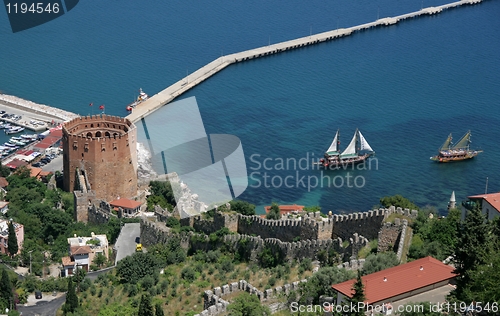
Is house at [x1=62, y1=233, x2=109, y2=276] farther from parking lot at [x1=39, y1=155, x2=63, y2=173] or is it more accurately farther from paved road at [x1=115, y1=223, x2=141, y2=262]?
parking lot at [x1=39, y1=155, x2=63, y2=173]

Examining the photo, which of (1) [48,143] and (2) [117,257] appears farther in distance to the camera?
(1) [48,143]

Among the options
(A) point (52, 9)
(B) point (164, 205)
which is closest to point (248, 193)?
(B) point (164, 205)

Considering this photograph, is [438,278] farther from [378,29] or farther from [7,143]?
[378,29]

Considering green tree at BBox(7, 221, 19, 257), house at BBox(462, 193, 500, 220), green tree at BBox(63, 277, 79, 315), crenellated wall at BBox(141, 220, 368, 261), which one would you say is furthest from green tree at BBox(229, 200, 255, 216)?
house at BBox(462, 193, 500, 220)

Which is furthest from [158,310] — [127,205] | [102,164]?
[102,164]

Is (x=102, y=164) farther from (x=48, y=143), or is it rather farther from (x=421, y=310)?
(x=421, y=310)
